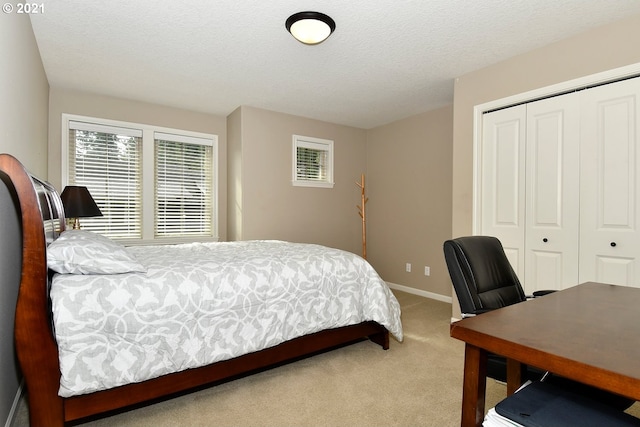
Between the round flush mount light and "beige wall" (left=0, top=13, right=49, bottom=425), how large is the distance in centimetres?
162

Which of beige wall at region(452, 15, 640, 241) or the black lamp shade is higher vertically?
beige wall at region(452, 15, 640, 241)

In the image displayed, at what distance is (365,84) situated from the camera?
144 inches

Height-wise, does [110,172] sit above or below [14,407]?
above

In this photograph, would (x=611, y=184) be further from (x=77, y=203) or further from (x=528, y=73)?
(x=77, y=203)

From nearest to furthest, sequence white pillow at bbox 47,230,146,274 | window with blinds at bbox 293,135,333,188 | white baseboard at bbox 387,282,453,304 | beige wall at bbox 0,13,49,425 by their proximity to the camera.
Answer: beige wall at bbox 0,13,49,425 → white pillow at bbox 47,230,146,274 → white baseboard at bbox 387,282,453,304 → window with blinds at bbox 293,135,333,188

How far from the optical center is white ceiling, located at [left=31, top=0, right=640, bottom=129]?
229cm

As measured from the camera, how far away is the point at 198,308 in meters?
1.94

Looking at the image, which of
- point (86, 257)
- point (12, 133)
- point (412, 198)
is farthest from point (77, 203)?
point (412, 198)

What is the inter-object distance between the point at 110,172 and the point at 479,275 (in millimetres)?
4176

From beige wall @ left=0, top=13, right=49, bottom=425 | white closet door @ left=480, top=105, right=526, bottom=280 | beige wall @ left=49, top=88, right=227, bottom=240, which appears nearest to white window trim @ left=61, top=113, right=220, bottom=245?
beige wall @ left=49, top=88, right=227, bottom=240

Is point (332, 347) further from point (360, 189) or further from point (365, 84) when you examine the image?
point (360, 189)

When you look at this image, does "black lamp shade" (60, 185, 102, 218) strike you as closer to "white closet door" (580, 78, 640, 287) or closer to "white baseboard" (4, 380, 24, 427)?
"white baseboard" (4, 380, 24, 427)

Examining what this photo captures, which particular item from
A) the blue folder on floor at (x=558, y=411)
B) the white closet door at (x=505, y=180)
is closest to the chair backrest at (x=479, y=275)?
the blue folder on floor at (x=558, y=411)

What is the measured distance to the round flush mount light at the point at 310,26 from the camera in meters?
2.31
